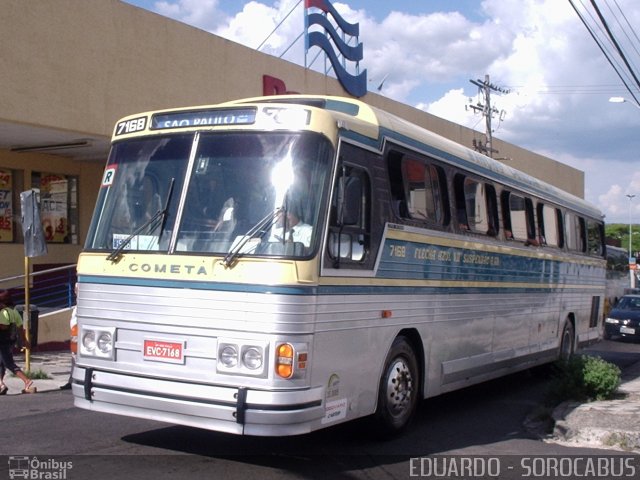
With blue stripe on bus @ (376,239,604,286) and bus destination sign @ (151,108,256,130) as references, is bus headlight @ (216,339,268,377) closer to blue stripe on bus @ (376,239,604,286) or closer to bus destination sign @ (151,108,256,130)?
blue stripe on bus @ (376,239,604,286)

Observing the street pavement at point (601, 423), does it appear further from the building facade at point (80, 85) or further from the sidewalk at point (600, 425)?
the building facade at point (80, 85)

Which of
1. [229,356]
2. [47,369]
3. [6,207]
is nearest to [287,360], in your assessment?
[229,356]

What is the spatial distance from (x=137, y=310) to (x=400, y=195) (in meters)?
2.95

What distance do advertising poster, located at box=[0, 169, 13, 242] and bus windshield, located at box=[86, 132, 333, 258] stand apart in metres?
11.6

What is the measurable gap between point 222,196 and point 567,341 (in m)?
9.89

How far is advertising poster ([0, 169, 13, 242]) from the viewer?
18.0 m

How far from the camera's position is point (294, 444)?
7855 millimetres

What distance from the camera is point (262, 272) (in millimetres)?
Answer: 6438

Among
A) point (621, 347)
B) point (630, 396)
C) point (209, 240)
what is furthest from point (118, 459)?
point (621, 347)

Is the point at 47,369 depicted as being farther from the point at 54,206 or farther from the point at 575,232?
the point at 575,232

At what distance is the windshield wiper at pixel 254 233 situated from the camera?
21.6 ft

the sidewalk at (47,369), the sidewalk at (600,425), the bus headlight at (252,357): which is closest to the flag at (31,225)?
the sidewalk at (47,369)

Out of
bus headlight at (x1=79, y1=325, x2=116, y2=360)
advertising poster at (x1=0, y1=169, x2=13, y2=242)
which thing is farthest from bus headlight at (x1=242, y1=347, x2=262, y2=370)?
advertising poster at (x1=0, y1=169, x2=13, y2=242)

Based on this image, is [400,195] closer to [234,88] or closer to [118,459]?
[118,459]
